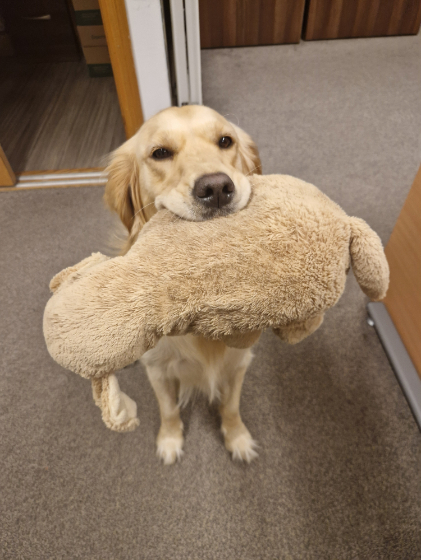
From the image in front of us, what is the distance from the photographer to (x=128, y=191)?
1.02m

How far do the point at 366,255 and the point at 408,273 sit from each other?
0.87 metres

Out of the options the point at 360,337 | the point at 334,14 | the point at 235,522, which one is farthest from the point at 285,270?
the point at 334,14

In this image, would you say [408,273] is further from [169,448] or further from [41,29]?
[41,29]

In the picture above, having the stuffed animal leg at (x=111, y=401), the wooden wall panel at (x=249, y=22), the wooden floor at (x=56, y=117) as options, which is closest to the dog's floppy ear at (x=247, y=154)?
A: the stuffed animal leg at (x=111, y=401)

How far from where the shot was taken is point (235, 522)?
1.03 meters

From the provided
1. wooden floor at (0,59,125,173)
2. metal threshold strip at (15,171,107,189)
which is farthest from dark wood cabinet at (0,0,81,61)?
metal threshold strip at (15,171,107,189)

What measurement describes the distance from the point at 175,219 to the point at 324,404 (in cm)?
95

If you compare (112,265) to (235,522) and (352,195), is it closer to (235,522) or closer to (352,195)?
(235,522)

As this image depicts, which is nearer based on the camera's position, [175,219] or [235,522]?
[175,219]

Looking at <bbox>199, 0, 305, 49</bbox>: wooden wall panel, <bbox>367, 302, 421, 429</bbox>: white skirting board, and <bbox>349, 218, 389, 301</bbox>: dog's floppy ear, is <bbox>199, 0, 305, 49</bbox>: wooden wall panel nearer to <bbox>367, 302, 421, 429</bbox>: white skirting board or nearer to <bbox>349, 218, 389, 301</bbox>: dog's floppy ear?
<bbox>367, 302, 421, 429</bbox>: white skirting board

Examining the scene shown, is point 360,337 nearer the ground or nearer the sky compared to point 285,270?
nearer the ground

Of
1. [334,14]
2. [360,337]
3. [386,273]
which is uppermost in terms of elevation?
[386,273]

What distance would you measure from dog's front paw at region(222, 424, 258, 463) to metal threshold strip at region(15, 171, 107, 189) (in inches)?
A: 61.7

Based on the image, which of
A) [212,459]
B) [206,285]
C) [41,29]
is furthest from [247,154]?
[41,29]
